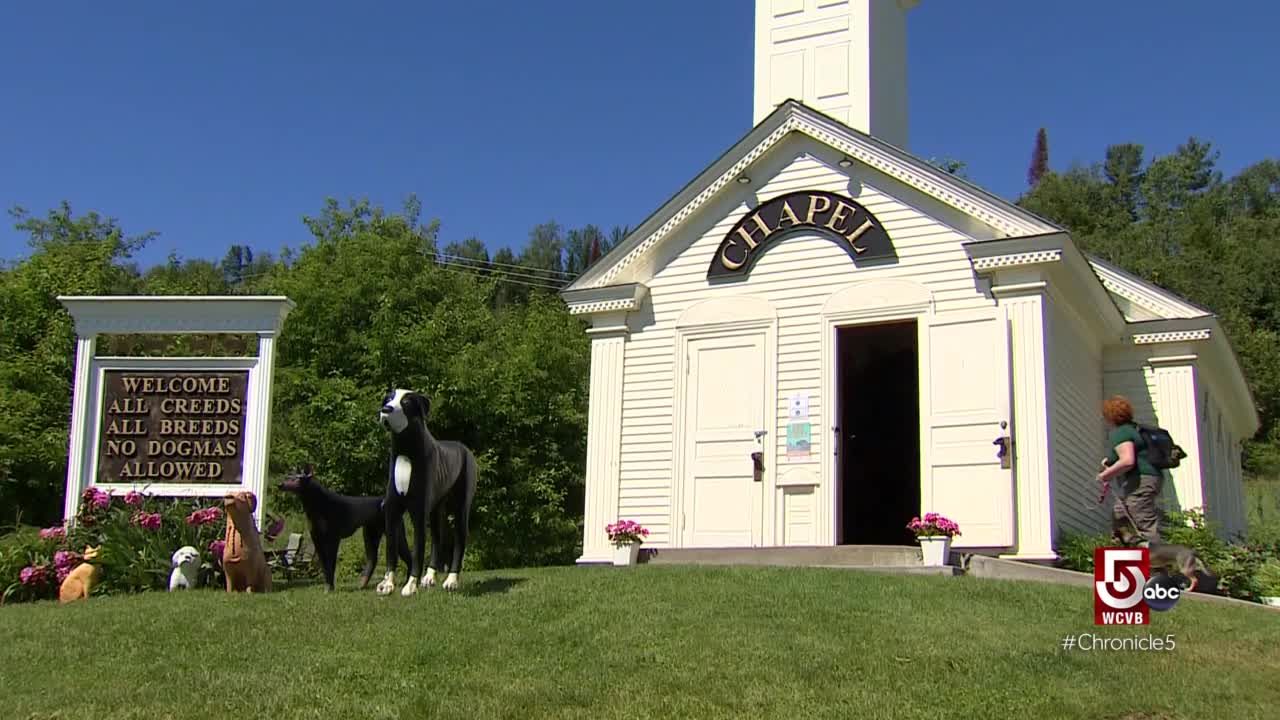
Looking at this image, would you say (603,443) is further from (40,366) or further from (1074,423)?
(40,366)

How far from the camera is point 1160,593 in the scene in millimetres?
10531

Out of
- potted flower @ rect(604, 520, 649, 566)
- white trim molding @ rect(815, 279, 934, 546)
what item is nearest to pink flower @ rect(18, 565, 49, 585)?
potted flower @ rect(604, 520, 649, 566)

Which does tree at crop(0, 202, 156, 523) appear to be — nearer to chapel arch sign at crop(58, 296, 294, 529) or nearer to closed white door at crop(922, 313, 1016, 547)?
chapel arch sign at crop(58, 296, 294, 529)

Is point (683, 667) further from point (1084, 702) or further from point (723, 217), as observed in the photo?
point (723, 217)

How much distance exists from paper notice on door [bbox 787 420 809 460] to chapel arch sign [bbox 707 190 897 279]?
224 cm

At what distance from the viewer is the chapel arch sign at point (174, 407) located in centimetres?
1409

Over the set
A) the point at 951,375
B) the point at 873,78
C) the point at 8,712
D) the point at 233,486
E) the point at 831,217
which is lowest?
the point at 8,712

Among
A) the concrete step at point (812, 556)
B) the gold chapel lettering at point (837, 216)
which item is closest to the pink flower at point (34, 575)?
the concrete step at point (812, 556)

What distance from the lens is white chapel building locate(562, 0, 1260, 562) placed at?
14.8 meters

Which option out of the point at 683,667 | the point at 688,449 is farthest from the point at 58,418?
the point at 683,667

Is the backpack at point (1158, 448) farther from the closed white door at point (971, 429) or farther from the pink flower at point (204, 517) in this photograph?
the pink flower at point (204, 517)

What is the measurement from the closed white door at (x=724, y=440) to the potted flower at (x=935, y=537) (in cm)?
245

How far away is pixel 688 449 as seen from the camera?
1653cm

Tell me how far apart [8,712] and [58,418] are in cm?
2193
